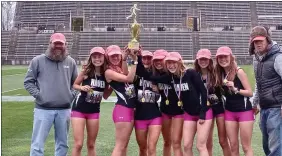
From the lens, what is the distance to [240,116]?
18.7ft

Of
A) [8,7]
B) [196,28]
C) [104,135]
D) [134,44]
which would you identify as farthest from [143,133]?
[8,7]

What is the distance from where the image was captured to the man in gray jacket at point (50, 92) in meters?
5.81

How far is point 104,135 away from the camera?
374 inches

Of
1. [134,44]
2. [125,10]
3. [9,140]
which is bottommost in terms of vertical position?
[9,140]

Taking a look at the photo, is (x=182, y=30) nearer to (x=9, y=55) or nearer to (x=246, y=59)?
(x=246, y=59)

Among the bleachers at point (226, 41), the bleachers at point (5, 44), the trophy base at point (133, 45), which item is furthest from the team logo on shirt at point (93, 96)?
the bleachers at point (5, 44)

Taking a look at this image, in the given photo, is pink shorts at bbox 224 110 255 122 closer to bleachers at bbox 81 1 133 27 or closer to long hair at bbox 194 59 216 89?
long hair at bbox 194 59 216 89

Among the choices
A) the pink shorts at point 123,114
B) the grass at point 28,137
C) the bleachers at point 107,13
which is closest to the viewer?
the pink shorts at point 123,114

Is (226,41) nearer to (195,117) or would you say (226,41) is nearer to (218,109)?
(218,109)

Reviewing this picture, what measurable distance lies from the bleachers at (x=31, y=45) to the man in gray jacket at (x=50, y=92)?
4039 centimetres

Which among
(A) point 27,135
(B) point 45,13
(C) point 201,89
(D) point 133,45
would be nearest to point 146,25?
(B) point 45,13

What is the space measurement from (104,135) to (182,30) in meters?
40.4

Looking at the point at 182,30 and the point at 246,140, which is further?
the point at 182,30

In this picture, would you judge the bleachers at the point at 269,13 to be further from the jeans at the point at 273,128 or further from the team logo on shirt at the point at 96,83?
the team logo on shirt at the point at 96,83
